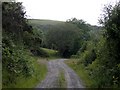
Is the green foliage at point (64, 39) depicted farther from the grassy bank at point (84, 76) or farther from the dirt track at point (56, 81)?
the dirt track at point (56, 81)

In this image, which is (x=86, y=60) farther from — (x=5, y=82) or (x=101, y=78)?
(x=5, y=82)

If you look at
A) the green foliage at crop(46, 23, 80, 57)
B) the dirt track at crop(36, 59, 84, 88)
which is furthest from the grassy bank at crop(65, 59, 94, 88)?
the green foliage at crop(46, 23, 80, 57)

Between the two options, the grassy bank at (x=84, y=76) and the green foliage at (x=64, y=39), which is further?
the green foliage at (x=64, y=39)

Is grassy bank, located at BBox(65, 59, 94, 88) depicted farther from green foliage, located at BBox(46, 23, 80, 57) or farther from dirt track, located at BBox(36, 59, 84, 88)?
green foliage, located at BBox(46, 23, 80, 57)

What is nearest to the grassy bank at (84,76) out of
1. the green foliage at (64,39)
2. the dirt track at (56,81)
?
the dirt track at (56,81)

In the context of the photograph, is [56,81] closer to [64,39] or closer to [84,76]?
[84,76]

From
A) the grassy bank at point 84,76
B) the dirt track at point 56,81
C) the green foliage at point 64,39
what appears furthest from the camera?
the green foliage at point 64,39

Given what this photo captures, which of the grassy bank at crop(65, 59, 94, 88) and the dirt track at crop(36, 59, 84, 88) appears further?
the grassy bank at crop(65, 59, 94, 88)

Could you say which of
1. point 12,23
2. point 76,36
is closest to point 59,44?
point 76,36

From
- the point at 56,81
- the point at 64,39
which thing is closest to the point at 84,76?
the point at 56,81

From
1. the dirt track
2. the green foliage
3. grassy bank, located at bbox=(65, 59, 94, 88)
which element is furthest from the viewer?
the green foliage

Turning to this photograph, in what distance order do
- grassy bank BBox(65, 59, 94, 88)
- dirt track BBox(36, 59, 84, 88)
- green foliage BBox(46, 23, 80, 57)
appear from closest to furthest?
dirt track BBox(36, 59, 84, 88) < grassy bank BBox(65, 59, 94, 88) < green foliage BBox(46, 23, 80, 57)

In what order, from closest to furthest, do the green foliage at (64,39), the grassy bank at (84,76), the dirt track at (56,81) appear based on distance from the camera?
1. the dirt track at (56,81)
2. the grassy bank at (84,76)
3. the green foliage at (64,39)

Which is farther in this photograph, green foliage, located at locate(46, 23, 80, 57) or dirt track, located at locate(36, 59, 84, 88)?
green foliage, located at locate(46, 23, 80, 57)
